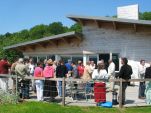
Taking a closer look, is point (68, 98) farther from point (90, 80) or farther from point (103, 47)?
point (103, 47)

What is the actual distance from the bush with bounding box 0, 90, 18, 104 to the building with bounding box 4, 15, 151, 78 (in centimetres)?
724

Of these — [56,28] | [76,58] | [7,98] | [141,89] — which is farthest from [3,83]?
[56,28]

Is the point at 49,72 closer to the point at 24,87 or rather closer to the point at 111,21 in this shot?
the point at 24,87

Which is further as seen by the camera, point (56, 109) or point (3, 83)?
point (3, 83)

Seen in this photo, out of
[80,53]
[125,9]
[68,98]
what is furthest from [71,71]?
[125,9]

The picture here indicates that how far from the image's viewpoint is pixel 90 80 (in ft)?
42.3

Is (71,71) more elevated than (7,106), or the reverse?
(71,71)

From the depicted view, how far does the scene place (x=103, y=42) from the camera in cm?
1991

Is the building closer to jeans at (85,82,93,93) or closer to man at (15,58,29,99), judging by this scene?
jeans at (85,82,93,93)

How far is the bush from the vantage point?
1350cm

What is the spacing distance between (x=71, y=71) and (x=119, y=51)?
14.2ft

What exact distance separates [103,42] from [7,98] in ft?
26.0

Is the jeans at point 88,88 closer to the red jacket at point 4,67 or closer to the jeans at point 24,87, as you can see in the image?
the jeans at point 24,87

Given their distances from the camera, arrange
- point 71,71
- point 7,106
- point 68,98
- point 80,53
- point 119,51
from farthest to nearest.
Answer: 1. point 80,53
2. point 119,51
3. point 71,71
4. point 68,98
5. point 7,106
